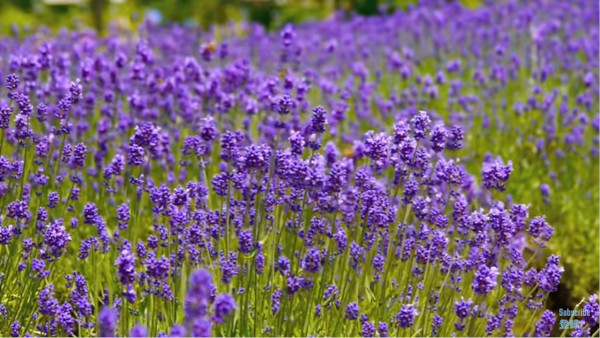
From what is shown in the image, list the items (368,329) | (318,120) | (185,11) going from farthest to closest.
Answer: (185,11) < (318,120) < (368,329)

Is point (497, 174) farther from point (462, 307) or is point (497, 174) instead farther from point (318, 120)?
point (318, 120)

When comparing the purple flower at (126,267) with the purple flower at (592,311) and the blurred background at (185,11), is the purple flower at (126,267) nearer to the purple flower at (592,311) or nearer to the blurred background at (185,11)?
the purple flower at (592,311)

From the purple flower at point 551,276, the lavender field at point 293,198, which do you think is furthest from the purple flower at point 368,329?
the purple flower at point 551,276

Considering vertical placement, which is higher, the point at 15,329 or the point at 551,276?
the point at 551,276

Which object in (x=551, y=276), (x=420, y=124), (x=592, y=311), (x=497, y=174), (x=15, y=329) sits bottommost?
(x=15, y=329)

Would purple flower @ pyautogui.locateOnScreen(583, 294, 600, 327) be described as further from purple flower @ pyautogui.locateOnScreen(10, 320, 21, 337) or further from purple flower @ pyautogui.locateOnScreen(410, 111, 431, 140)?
purple flower @ pyautogui.locateOnScreen(10, 320, 21, 337)

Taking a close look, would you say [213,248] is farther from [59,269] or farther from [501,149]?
[501,149]

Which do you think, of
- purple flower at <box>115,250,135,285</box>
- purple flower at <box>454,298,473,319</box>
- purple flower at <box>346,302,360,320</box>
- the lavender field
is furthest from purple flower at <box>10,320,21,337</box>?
purple flower at <box>454,298,473,319</box>

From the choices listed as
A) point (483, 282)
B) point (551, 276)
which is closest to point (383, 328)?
point (483, 282)
